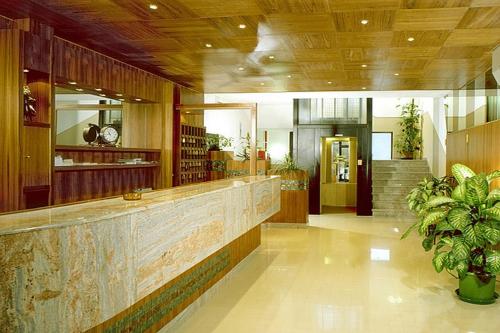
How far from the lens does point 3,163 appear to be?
467 centimetres

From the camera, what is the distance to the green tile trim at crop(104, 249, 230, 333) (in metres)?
3.38

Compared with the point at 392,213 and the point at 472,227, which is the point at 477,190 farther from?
the point at 392,213

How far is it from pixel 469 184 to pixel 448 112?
5.37 metres

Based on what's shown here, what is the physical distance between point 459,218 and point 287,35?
275 cm

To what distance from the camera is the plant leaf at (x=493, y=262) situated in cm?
458

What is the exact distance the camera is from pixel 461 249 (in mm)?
4660

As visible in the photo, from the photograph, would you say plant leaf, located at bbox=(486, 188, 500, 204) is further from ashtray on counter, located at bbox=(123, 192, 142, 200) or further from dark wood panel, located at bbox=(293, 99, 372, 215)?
dark wood panel, located at bbox=(293, 99, 372, 215)

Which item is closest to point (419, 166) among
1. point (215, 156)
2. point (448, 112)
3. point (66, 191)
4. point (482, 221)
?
point (448, 112)

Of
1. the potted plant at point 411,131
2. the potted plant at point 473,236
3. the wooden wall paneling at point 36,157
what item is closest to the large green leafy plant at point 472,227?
the potted plant at point 473,236

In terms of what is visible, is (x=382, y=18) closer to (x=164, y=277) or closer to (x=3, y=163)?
(x=164, y=277)

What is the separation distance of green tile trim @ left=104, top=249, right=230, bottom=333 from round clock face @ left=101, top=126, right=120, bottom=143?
290cm

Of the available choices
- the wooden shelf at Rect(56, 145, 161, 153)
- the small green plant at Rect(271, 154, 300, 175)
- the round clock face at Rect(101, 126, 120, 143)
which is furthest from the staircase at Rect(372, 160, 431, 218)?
A: the round clock face at Rect(101, 126, 120, 143)

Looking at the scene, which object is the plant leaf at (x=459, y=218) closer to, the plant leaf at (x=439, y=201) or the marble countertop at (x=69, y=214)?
the plant leaf at (x=439, y=201)

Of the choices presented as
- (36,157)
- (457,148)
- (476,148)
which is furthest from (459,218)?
(36,157)
